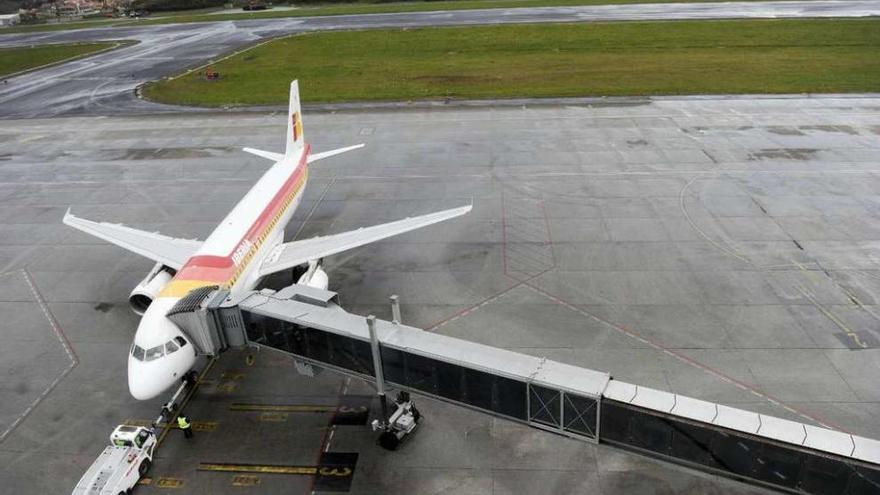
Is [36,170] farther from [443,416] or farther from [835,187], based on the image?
[835,187]

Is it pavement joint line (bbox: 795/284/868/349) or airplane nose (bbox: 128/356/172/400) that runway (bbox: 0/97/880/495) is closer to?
pavement joint line (bbox: 795/284/868/349)

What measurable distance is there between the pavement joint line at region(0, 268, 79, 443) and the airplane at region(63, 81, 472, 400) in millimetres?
4153

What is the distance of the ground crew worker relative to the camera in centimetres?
2739

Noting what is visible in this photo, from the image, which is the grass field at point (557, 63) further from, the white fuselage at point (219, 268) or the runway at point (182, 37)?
the white fuselage at point (219, 268)

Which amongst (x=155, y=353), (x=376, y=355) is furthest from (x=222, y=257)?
(x=376, y=355)

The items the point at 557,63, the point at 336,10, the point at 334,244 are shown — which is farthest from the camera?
the point at 336,10

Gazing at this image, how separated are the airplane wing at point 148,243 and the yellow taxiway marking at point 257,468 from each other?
552 inches

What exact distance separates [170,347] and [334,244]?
13.6 meters

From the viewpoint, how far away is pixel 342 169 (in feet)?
198

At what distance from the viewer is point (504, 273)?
40031mm

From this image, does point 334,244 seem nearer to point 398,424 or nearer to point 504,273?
point 504,273

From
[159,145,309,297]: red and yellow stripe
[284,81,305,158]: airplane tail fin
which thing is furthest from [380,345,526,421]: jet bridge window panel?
[284,81,305,158]: airplane tail fin

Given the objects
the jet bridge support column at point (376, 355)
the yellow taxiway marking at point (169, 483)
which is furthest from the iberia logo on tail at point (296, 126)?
the yellow taxiway marking at point (169, 483)

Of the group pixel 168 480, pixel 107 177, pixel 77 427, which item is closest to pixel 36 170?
pixel 107 177
